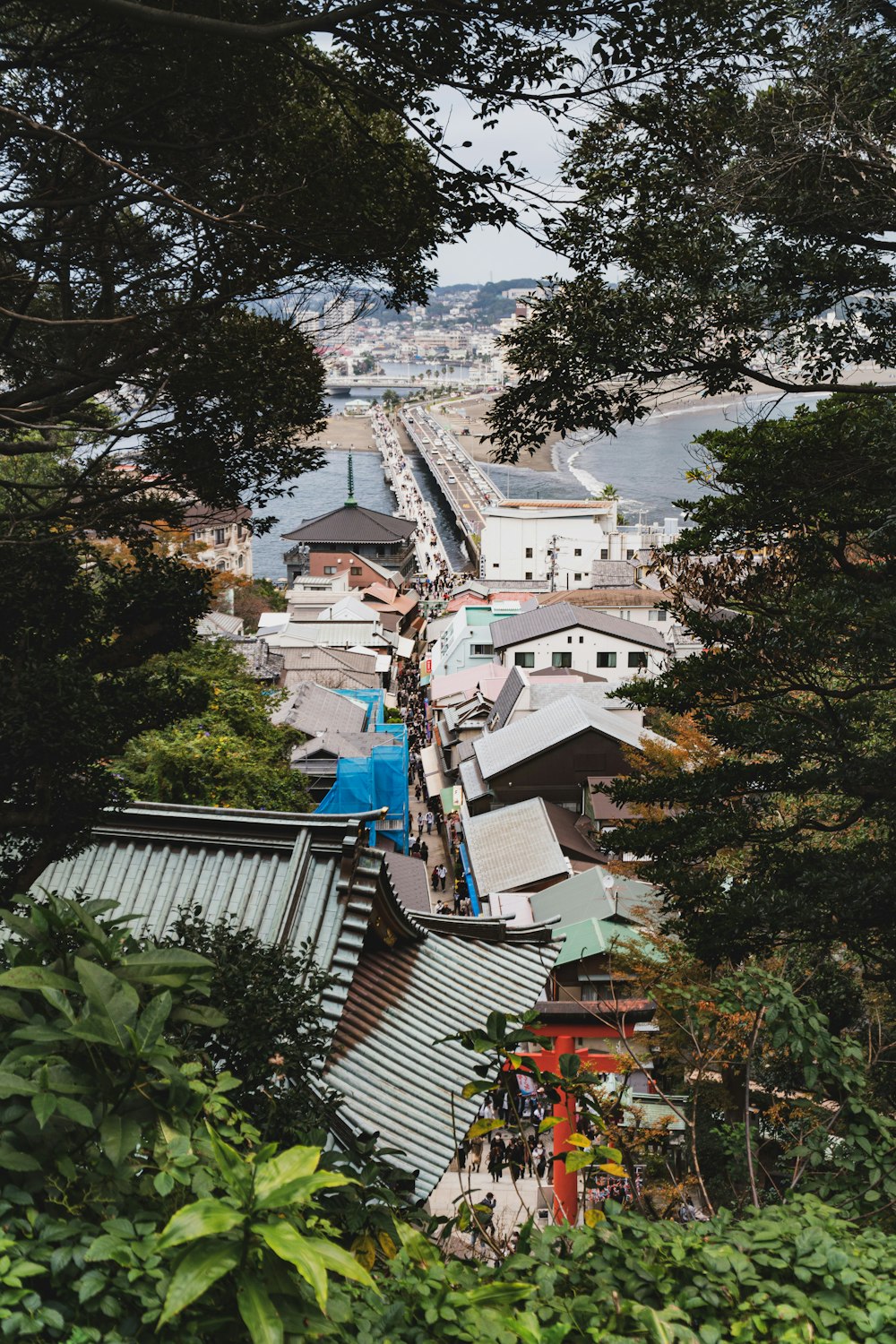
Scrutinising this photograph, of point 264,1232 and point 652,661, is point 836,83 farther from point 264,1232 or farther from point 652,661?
point 652,661

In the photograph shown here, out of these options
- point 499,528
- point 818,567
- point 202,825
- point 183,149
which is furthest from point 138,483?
point 499,528

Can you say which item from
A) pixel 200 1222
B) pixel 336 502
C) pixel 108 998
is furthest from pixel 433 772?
pixel 336 502

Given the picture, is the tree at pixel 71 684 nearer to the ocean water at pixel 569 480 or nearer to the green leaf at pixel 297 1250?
the green leaf at pixel 297 1250

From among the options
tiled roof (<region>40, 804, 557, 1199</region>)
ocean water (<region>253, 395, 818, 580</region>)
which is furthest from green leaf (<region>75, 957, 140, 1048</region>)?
ocean water (<region>253, 395, 818, 580</region>)

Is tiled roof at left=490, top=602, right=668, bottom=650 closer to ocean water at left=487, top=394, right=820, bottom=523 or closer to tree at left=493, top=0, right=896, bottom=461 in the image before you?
tree at left=493, top=0, right=896, bottom=461

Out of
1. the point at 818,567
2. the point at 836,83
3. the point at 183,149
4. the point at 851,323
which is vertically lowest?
the point at 818,567

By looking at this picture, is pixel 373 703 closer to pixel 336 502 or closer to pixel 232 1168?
pixel 232 1168
